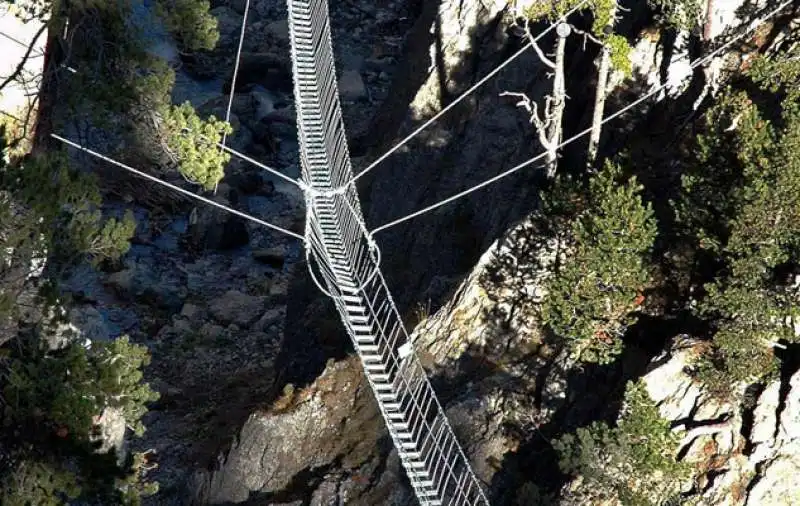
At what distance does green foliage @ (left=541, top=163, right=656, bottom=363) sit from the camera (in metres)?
9.84

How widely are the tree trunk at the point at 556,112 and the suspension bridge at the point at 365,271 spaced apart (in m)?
0.33

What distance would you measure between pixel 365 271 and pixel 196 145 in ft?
11.6

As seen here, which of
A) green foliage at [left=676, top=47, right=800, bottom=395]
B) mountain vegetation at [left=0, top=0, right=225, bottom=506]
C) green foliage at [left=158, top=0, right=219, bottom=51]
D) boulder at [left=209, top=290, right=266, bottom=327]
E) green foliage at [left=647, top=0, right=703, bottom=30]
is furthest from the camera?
boulder at [left=209, top=290, right=266, bottom=327]

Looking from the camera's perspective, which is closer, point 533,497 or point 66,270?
point 66,270

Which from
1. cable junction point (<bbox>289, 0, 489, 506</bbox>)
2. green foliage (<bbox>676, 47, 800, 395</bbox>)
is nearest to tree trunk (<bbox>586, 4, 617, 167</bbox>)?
green foliage (<bbox>676, 47, 800, 395</bbox>)

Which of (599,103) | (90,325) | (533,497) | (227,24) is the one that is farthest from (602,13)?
(227,24)

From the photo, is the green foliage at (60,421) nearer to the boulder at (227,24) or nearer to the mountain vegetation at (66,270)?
the mountain vegetation at (66,270)

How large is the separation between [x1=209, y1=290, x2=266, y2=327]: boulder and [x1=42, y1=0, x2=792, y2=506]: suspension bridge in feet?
26.9

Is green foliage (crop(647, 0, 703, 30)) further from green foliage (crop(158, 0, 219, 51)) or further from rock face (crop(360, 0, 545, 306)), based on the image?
green foliage (crop(158, 0, 219, 51))

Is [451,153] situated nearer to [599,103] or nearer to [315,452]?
[599,103]

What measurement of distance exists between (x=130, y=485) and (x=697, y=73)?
326 inches

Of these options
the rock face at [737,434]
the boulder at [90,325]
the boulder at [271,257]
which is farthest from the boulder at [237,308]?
the rock face at [737,434]

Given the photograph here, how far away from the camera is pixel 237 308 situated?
22844mm

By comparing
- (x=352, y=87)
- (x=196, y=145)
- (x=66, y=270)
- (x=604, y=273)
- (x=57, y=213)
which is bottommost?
(x=66, y=270)
